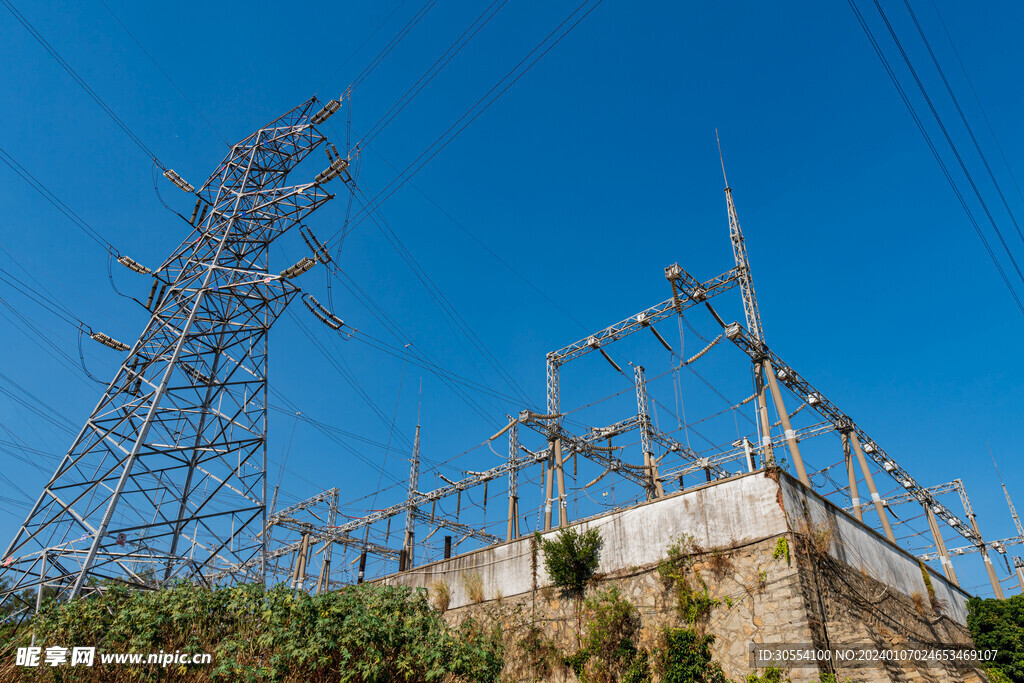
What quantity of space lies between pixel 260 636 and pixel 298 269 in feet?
32.6

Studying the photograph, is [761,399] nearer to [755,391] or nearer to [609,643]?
[755,391]

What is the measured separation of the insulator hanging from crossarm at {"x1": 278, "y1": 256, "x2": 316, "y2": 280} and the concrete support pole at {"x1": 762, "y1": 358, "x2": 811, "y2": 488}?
1484cm

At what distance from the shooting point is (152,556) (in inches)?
468

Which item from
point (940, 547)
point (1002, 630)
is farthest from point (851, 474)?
point (940, 547)

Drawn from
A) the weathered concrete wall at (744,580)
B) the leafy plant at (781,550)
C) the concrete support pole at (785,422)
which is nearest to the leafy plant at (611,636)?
the weathered concrete wall at (744,580)

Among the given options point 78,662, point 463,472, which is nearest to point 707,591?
point 78,662

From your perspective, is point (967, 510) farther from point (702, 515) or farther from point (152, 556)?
point (152, 556)

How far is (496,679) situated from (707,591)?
4.31 meters

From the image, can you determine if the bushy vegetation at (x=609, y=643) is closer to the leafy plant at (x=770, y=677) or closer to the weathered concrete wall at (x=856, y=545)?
the leafy plant at (x=770, y=677)

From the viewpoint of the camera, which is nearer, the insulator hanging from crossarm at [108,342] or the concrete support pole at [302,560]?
the insulator hanging from crossarm at [108,342]

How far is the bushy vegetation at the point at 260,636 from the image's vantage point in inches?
335

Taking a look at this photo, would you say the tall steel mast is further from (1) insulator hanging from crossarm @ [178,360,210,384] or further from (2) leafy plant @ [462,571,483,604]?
(1) insulator hanging from crossarm @ [178,360,210,384]

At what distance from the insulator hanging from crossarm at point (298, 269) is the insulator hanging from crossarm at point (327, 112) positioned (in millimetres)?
5535

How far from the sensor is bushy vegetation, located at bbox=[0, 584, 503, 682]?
852cm
